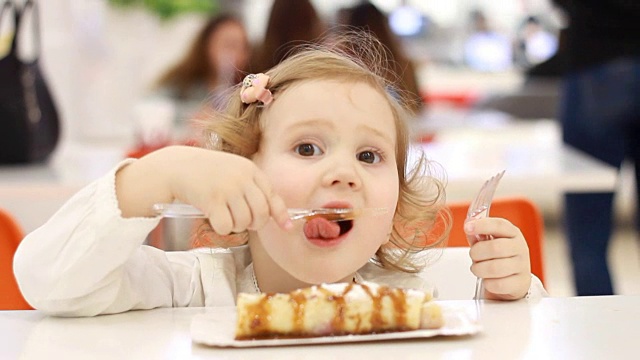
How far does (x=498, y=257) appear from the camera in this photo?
120 centimetres

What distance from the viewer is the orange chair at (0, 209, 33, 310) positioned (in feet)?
5.22

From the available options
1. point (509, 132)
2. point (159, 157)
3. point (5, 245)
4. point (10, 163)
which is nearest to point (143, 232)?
point (159, 157)

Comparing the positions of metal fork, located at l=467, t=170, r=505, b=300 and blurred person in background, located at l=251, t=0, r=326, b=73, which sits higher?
blurred person in background, located at l=251, t=0, r=326, b=73

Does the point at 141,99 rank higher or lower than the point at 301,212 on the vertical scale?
higher

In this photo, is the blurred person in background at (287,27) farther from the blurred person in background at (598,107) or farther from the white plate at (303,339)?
the white plate at (303,339)

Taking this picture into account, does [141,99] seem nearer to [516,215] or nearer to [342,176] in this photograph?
[516,215]

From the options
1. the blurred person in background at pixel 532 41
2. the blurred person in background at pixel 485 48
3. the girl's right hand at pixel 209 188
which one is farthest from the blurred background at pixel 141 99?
the girl's right hand at pixel 209 188

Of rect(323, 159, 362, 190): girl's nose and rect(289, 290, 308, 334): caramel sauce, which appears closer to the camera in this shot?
rect(289, 290, 308, 334): caramel sauce

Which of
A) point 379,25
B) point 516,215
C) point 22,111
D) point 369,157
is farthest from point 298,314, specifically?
point 379,25

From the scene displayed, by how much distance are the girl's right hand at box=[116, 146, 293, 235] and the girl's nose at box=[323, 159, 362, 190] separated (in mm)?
161

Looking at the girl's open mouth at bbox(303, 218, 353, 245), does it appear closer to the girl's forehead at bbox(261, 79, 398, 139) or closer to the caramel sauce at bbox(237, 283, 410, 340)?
the girl's forehead at bbox(261, 79, 398, 139)

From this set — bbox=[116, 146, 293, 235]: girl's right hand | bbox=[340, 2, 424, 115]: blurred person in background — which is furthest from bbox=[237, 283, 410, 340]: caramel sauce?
bbox=[340, 2, 424, 115]: blurred person in background

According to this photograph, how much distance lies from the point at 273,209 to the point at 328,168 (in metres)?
0.19

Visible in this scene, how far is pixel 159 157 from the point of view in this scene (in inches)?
42.2
